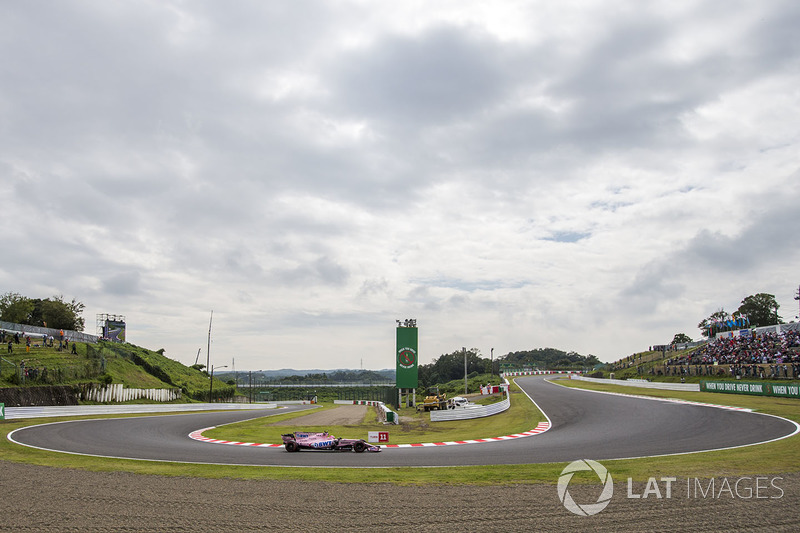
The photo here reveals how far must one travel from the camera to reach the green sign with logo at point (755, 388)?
121 ft

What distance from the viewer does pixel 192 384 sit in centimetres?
8138

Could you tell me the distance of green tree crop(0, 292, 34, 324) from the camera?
72375mm

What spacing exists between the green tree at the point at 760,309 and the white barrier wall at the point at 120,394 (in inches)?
5220

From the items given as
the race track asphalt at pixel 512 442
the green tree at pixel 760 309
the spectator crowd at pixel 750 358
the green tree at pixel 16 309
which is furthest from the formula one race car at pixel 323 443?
the green tree at pixel 760 309

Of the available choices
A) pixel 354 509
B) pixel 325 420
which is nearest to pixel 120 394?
pixel 325 420

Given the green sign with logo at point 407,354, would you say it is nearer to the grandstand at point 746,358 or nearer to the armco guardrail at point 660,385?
the armco guardrail at point 660,385

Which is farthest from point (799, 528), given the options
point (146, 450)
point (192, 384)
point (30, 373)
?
point (192, 384)

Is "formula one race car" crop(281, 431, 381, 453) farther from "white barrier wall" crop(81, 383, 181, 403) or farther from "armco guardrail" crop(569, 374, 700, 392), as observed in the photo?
"armco guardrail" crop(569, 374, 700, 392)

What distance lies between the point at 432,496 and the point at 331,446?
30.1 ft

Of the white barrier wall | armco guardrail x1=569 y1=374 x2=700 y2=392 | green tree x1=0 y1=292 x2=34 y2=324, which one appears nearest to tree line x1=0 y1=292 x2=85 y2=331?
green tree x1=0 y1=292 x2=34 y2=324

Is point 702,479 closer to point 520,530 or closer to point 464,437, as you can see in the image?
point 520,530

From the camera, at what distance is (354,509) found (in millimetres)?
10125

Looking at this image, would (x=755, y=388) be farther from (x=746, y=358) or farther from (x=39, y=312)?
(x=39, y=312)

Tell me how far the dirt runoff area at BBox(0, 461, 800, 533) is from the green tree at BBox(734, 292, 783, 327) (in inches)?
5632
